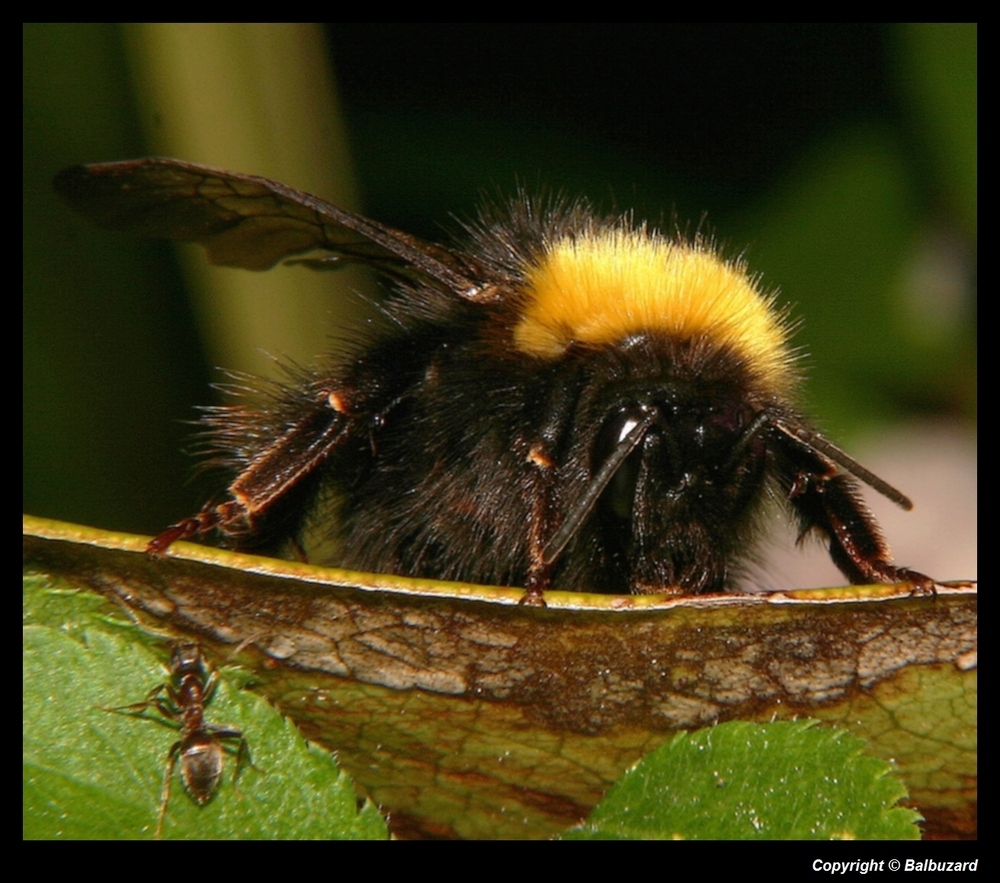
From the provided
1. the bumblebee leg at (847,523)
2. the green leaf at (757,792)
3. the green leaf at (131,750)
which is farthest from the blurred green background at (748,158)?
the green leaf at (757,792)

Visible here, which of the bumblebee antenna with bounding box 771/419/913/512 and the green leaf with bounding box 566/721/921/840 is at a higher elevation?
the bumblebee antenna with bounding box 771/419/913/512

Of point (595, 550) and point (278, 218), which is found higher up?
point (278, 218)

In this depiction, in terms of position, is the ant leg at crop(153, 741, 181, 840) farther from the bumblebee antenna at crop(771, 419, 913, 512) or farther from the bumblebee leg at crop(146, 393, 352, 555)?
the bumblebee antenna at crop(771, 419, 913, 512)

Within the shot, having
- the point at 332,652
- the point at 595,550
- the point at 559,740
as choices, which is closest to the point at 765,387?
the point at 595,550

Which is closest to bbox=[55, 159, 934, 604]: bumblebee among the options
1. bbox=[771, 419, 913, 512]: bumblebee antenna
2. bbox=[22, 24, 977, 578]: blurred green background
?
bbox=[771, 419, 913, 512]: bumblebee antenna

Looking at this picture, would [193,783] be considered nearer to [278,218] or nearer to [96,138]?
[278,218]
